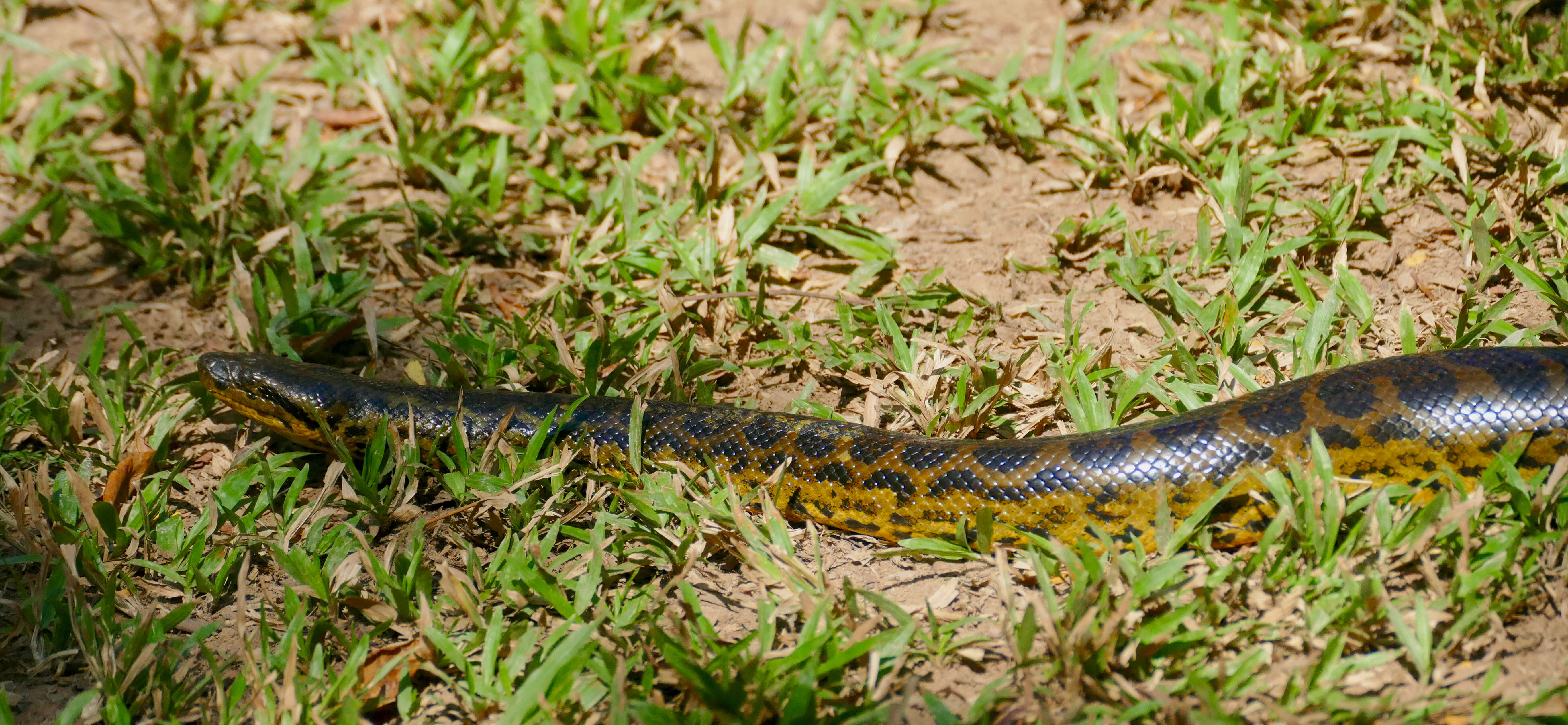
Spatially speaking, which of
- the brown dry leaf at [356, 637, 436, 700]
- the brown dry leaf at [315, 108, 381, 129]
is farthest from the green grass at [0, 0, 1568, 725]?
the brown dry leaf at [315, 108, 381, 129]

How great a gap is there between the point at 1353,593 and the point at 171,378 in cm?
473

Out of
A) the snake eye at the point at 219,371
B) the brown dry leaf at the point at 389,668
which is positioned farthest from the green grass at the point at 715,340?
the snake eye at the point at 219,371

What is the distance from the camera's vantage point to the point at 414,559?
3.48 m

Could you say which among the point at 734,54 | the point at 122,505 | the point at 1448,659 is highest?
the point at 734,54

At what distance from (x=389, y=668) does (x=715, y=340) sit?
2.04m

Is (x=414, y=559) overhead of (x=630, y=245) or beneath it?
beneath

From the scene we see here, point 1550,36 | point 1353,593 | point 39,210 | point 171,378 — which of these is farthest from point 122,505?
point 1550,36

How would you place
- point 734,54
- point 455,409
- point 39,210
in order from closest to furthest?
point 455,409, point 39,210, point 734,54

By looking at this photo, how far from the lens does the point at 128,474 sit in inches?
161

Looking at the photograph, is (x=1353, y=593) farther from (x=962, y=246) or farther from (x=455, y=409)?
(x=455, y=409)

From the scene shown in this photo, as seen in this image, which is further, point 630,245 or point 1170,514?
point 630,245

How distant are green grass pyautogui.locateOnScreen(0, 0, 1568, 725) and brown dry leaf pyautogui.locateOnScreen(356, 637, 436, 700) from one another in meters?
0.01

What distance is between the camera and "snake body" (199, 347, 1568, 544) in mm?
3455

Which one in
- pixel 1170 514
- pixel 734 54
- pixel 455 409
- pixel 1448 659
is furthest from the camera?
pixel 734 54
